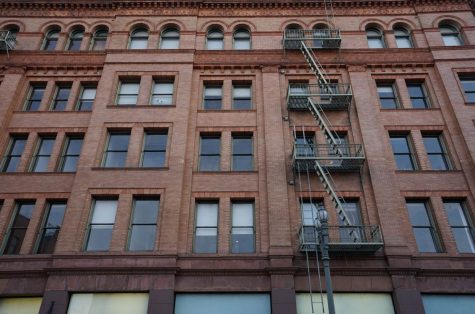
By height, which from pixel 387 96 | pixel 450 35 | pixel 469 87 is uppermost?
pixel 450 35

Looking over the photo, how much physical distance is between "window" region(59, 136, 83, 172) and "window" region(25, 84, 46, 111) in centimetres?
297

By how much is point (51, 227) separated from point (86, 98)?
7656 millimetres

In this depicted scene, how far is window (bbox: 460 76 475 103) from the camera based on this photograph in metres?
22.3

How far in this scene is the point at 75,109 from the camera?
22.3m

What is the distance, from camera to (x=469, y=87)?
22.8 metres

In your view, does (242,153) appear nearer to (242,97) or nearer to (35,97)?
(242,97)

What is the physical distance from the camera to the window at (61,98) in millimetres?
22719

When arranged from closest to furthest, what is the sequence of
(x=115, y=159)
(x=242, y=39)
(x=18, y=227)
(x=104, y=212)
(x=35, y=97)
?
1. (x=18, y=227)
2. (x=104, y=212)
3. (x=115, y=159)
4. (x=35, y=97)
5. (x=242, y=39)

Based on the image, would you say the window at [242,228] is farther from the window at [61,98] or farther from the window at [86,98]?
the window at [61,98]

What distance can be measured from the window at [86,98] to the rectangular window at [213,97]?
6.04 m

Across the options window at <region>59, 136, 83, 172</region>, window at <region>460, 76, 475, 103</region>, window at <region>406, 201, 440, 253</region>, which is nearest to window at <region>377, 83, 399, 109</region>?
window at <region>460, 76, 475, 103</region>

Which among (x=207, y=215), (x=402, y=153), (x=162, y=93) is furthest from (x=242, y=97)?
(x=402, y=153)

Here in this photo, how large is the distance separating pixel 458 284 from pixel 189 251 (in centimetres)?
1059

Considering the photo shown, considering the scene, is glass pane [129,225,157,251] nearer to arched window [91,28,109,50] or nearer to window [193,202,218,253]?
window [193,202,218,253]
